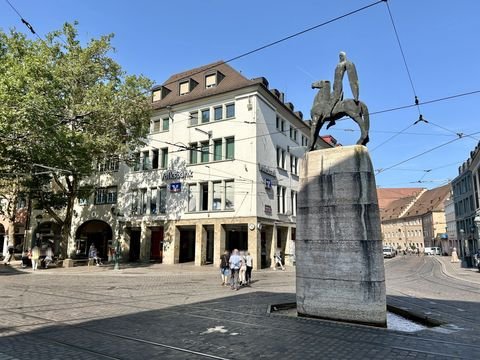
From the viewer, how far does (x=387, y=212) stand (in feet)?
386

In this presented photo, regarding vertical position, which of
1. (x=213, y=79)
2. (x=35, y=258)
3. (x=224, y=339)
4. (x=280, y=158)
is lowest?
(x=224, y=339)

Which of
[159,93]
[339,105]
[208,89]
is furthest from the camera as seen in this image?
[159,93]

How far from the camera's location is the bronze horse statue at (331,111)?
973cm

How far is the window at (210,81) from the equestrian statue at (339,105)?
2413 cm

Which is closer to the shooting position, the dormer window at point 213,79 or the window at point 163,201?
the window at point 163,201

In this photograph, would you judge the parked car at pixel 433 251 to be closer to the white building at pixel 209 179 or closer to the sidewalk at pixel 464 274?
the sidewalk at pixel 464 274

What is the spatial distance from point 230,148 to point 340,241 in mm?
22647

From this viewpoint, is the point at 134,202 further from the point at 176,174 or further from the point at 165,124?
the point at 165,124

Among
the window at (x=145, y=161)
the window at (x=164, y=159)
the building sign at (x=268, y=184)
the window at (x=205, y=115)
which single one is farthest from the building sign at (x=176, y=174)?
the building sign at (x=268, y=184)

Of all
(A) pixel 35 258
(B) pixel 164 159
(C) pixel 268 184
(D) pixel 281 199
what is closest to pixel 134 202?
(B) pixel 164 159

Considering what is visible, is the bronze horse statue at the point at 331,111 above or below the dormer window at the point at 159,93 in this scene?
below

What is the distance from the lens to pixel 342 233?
350 inches

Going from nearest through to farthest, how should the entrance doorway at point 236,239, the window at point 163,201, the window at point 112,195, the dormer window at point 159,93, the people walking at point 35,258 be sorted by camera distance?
the people walking at point 35,258
the entrance doorway at point 236,239
the window at point 163,201
the dormer window at point 159,93
the window at point 112,195

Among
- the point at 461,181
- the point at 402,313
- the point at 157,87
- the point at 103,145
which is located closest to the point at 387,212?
the point at 461,181
